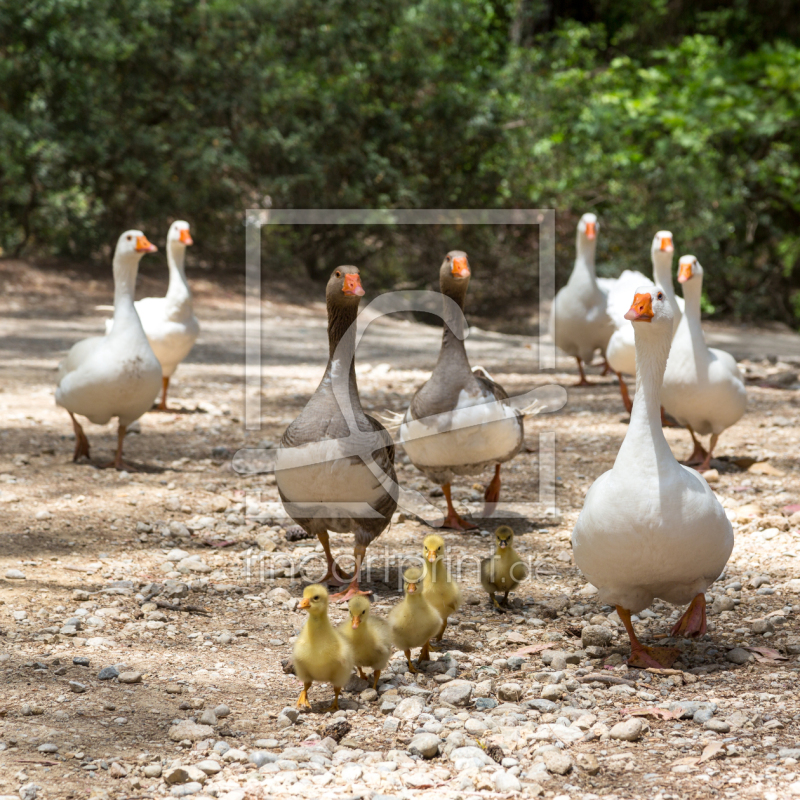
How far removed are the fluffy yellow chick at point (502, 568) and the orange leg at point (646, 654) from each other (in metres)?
0.78

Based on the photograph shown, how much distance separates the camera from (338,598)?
15.5 ft

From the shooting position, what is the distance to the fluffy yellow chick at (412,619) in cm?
383

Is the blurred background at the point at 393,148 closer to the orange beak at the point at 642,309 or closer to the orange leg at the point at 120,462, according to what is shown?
the orange leg at the point at 120,462

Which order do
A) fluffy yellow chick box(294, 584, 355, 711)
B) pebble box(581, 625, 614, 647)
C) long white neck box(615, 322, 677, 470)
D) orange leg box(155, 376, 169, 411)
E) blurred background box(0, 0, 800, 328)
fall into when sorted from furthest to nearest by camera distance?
blurred background box(0, 0, 800, 328), orange leg box(155, 376, 169, 411), pebble box(581, 625, 614, 647), long white neck box(615, 322, 677, 470), fluffy yellow chick box(294, 584, 355, 711)

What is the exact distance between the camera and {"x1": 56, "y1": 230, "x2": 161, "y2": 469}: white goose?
6.55 metres

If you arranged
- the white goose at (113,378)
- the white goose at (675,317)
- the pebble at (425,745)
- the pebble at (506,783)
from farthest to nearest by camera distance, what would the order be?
the white goose at (675,317), the white goose at (113,378), the pebble at (425,745), the pebble at (506,783)

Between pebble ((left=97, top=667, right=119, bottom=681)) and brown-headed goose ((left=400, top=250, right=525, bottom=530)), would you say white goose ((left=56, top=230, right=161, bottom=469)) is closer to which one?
brown-headed goose ((left=400, top=250, right=525, bottom=530))

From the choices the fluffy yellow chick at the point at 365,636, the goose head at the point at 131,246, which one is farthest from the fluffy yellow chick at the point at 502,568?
the goose head at the point at 131,246

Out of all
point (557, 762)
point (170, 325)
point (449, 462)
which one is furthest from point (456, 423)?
point (170, 325)

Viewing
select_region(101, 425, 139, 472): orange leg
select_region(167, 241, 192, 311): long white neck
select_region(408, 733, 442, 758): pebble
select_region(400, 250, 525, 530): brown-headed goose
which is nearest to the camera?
select_region(408, 733, 442, 758): pebble

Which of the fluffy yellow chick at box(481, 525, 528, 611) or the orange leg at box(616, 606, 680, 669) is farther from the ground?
the fluffy yellow chick at box(481, 525, 528, 611)

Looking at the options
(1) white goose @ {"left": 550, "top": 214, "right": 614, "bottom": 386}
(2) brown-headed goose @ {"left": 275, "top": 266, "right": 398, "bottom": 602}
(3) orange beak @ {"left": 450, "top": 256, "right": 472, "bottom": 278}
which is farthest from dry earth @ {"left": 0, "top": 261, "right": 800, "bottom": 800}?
(1) white goose @ {"left": 550, "top": 214, "right": 614, "bottom": 386}

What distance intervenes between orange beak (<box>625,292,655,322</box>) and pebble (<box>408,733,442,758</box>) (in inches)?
73.8

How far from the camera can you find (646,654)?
13.0 feet
